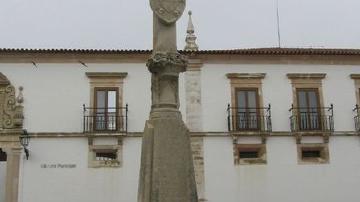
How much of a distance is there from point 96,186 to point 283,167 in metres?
6.41

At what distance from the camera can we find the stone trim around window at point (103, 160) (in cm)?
1880

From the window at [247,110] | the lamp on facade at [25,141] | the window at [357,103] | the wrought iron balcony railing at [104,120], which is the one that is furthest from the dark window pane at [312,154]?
the lamp on facade at [25,141]

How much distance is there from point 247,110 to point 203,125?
1632mm

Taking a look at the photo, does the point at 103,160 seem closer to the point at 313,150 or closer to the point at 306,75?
the point at 313,150

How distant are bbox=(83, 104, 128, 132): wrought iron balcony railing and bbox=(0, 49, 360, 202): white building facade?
0.03m

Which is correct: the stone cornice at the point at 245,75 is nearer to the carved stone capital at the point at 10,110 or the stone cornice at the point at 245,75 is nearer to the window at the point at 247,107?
the window at the point at 247,107

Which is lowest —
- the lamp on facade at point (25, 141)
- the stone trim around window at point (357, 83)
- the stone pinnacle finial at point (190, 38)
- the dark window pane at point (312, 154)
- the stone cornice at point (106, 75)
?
the dark window pane at point (312, 154)

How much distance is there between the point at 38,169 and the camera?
18.7 m

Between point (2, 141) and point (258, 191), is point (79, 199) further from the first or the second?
point (258, 191)

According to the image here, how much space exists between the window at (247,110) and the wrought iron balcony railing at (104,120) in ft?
12.9

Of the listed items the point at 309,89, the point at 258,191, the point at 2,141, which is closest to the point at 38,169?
the point at 2,141

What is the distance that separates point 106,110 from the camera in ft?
62.7

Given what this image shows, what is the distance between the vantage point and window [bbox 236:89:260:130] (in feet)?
Result: 63.4

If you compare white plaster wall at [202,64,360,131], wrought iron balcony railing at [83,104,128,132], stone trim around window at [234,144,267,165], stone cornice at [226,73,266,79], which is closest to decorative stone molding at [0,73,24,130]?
wrought iron balcony railing at [83,104,128,132]
